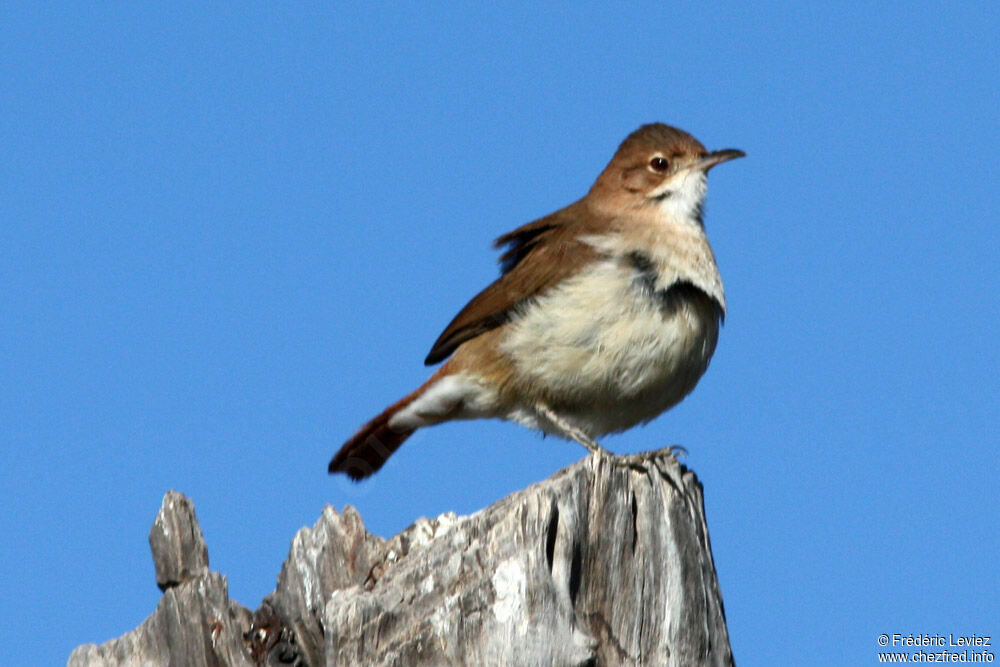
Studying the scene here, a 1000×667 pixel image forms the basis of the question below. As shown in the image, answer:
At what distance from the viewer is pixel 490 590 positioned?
3.85 m

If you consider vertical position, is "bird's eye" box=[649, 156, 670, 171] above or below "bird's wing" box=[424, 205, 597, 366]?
above

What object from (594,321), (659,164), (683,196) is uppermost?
(659,164)

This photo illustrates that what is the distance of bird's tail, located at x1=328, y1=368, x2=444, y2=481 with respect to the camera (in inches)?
263

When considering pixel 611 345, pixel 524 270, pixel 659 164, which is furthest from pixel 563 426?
pixel 659 164

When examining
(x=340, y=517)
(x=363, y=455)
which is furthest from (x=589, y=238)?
(x=340, y=517)

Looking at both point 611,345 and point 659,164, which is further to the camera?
point 659,164

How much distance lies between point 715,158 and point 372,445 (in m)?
2.65

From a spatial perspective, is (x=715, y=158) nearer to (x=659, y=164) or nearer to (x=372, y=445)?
(x=659, y=164)

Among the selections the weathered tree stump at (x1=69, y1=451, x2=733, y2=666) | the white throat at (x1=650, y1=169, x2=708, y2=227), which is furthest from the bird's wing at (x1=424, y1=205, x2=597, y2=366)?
the weathered tree stump at (x1=69, y1=451, x2=733, y2=666)

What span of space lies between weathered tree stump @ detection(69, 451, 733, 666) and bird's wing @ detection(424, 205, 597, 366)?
1863 mm

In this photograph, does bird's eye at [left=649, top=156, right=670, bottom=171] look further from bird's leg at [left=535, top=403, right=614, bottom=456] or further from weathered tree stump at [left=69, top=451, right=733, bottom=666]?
weathered tree stump at [left=69, top=451, right=733, bottom=666]

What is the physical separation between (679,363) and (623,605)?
2227mm

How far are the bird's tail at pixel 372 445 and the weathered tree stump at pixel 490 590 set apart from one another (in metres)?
1.99

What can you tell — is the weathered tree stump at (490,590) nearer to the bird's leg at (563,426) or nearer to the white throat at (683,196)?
the bird's leg at (563,426)
